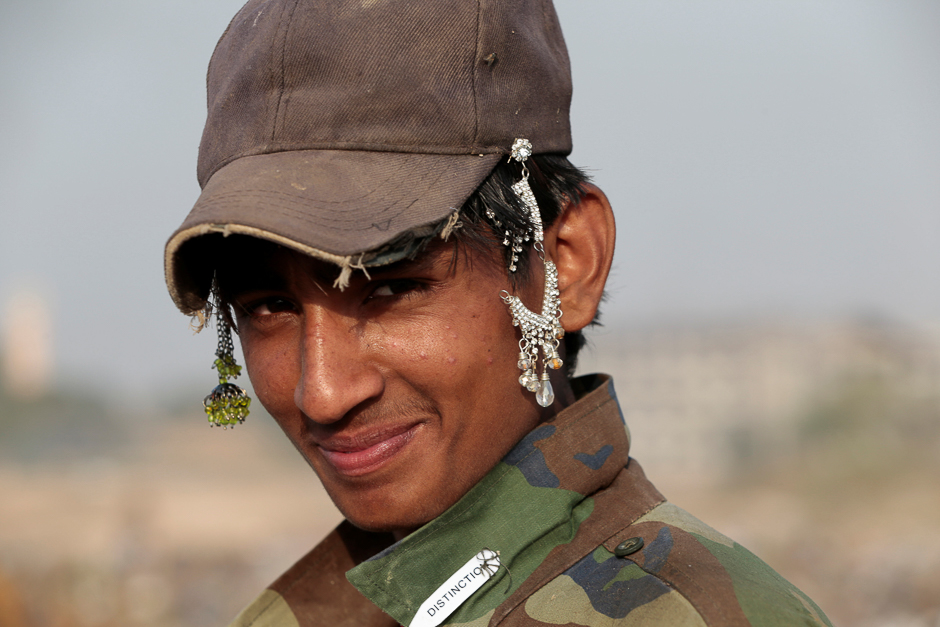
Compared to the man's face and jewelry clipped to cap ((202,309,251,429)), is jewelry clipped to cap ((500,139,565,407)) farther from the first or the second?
jewelry clipped to cap ((202,309,251,429))

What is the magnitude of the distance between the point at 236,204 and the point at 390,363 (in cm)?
43

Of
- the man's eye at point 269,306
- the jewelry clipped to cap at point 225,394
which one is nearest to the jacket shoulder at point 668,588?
the man's eye at point 269,306

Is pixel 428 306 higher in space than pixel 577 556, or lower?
higher

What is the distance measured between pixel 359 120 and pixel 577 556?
967 mm

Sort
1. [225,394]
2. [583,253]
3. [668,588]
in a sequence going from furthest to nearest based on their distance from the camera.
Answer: [225,394] → [583,253] → [668,588]

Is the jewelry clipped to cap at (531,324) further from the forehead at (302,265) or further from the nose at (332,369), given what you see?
the nose at (332,369)

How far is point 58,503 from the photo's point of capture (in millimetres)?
27375

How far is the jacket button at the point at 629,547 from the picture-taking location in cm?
157

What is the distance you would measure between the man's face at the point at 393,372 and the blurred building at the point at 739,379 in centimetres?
3795

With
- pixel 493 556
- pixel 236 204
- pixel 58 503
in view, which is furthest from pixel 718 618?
pixel 58 503

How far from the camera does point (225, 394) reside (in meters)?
2.15

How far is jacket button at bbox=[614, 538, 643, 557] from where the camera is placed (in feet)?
5.16

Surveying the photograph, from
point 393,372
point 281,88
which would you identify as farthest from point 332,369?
point 281,88

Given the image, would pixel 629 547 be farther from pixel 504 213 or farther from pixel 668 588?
pixel 504 213
